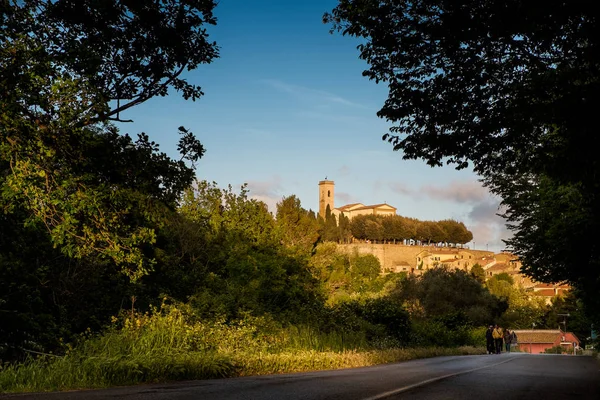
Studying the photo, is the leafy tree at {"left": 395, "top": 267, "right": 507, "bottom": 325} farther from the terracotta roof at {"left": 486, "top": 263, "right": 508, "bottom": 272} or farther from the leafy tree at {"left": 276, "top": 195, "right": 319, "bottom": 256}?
the terracotta roof at {"left": 486, "top": 263, "right": 508, "bottom": 272}

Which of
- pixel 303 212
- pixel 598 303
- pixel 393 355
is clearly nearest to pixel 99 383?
pixel 393 355

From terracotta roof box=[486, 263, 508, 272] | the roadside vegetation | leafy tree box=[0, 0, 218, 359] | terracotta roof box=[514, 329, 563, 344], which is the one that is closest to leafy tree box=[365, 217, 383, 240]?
terracotta roof box=[486, 263, 508, 272]

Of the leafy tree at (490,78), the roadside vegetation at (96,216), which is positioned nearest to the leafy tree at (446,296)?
the roadside vegetation at (96,216)

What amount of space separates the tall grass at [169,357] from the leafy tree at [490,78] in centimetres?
619

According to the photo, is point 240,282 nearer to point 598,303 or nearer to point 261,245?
point 261,245

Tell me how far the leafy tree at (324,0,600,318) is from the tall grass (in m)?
6.19

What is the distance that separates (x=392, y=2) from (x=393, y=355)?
12924 mm

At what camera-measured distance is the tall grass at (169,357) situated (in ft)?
32.2

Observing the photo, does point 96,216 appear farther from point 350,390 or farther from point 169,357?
point 350,390

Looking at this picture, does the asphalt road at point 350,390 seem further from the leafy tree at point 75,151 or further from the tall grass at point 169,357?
the leafy tree at point 75,151

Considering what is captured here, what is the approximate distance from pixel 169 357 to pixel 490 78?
28.2 feet

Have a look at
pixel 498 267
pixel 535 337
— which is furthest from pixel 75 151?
pixel 498 267

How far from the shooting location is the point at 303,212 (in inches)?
1903

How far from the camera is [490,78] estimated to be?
13.1 m
